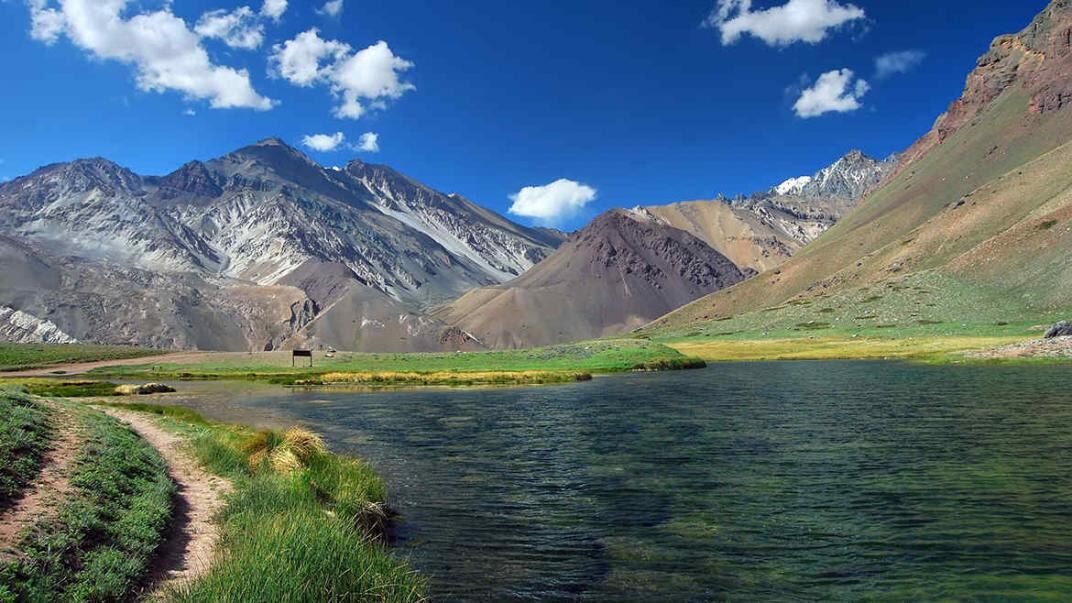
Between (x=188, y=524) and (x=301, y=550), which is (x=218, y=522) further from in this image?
(x=301, y=550)

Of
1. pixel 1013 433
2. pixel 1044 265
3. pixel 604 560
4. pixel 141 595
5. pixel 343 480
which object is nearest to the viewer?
pixel 141 595

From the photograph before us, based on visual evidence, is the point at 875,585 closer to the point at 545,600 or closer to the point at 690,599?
the point at 690,599

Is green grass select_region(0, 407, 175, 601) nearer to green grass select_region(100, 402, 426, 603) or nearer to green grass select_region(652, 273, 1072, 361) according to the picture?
green grass select_region(100, 402, 426, 603)

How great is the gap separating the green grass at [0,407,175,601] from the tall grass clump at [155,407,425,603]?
175cm

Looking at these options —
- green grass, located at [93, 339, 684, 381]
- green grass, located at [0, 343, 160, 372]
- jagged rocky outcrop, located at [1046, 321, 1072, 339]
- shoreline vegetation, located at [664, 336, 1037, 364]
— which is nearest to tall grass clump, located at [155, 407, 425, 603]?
green grass, located at [93, 339, 684, 381]

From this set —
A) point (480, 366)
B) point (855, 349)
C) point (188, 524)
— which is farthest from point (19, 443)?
point (855, 349)

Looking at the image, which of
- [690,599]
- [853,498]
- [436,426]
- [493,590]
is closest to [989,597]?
[690,599]

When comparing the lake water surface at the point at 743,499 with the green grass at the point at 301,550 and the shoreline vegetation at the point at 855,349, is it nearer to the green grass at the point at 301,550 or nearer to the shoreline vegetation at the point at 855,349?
the green grass at the point at 301,550

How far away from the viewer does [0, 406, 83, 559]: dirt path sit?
13.2 metres

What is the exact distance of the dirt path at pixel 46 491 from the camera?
13.2 metres

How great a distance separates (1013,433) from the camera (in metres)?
34.3

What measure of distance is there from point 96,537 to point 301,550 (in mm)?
6395

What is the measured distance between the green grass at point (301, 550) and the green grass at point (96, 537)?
68.5 inches

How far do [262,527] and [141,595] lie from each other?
2434mm
